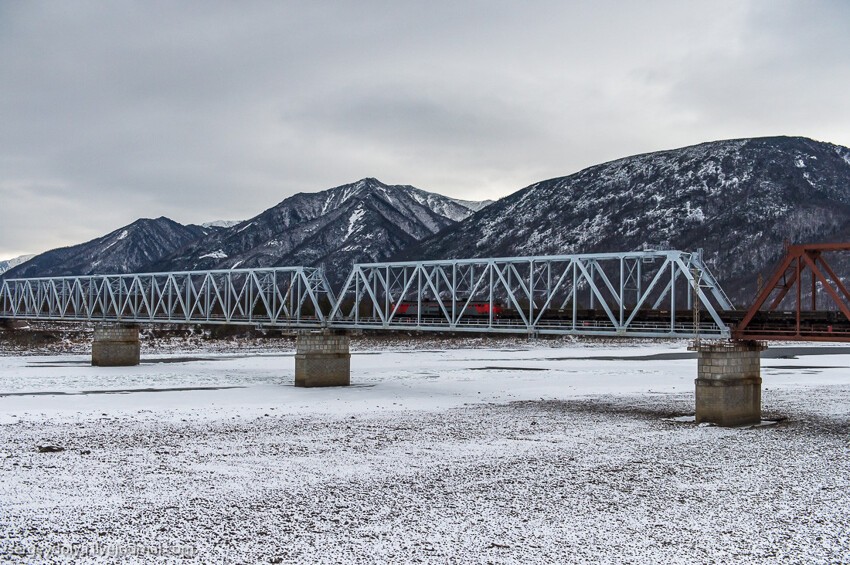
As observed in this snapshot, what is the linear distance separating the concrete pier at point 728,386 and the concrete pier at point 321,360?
2707 cm

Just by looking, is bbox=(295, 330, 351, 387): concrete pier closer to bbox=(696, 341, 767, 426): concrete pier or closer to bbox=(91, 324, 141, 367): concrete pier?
bbox=(91, 324, 141, 367): concrete pier

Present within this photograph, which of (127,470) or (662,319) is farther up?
(662,319)

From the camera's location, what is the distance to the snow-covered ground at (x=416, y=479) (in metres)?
16.2

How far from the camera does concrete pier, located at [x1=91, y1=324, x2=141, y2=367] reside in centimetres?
7544

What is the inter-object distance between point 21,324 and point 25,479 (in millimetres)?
147392

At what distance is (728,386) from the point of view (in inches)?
1384

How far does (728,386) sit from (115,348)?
58757 mm

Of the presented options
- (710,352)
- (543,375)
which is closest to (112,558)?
(710,352)

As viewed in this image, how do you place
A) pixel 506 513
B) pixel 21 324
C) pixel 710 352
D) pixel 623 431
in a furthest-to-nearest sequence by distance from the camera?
1. pixel 21 324
2. pixel 710 352
3. pixel 623 431
4. pixel 506 513

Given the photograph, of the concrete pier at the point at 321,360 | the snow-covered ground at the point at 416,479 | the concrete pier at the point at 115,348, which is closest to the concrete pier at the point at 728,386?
the snow-covered ground at the point at 416,479

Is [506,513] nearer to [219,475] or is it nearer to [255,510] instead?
[255,510]

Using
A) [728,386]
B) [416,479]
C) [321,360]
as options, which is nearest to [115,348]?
[321,360]

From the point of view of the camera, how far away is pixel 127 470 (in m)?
23.3

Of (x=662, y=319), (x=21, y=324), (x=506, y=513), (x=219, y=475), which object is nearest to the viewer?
(x=506, y=513)
